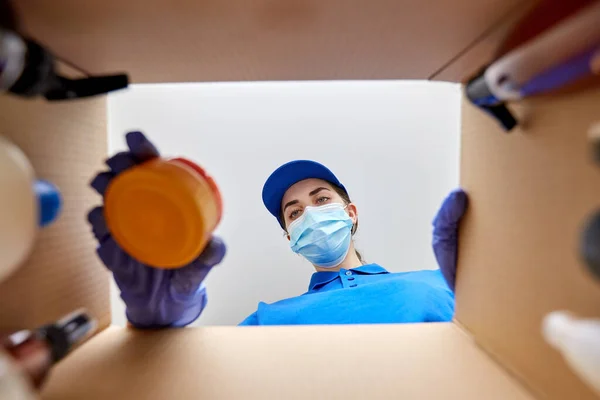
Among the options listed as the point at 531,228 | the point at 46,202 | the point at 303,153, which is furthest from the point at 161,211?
the point at 303,153

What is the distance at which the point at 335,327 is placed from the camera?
0.61 m

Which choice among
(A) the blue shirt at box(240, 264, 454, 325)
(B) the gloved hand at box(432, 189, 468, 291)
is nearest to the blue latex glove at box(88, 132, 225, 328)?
(B) the gloved hand at box(432, 189, 468, 291)

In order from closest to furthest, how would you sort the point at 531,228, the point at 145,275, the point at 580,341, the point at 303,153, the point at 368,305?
1. the point at 580,341
2. the point at 531,228
3. the point at 145,275
4. the point at 368,305
5. the point at 303,153

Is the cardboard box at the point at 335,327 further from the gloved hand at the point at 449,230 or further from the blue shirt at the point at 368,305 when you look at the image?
the blue shirt at the point at 368,305

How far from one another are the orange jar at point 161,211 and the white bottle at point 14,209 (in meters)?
0.13

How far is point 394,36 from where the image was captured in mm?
458

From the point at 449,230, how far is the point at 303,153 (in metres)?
1.03

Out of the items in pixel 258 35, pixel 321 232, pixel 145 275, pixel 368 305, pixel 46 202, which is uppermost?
pixel 258 35

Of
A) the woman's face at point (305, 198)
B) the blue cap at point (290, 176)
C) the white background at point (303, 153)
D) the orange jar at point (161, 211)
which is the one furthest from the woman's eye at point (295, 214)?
the orange jar at point (161, 211)

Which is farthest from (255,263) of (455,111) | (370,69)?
(370,69)

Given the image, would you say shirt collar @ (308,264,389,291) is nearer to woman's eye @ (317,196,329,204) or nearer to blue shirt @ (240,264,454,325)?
blue shirt @ (240,264,454,325)

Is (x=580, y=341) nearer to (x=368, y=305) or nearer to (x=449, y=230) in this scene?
(x=449, y=230)

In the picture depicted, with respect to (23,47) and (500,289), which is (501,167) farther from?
(23,47)

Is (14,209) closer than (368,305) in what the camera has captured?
Yes
